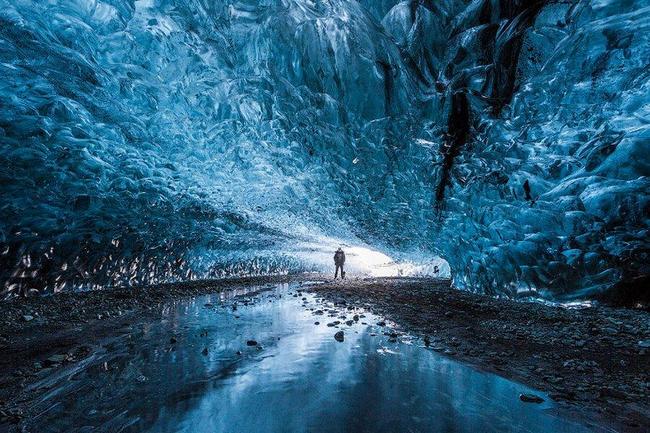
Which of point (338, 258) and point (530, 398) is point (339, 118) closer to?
point (530, 398)

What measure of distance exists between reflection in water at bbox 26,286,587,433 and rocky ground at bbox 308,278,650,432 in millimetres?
444

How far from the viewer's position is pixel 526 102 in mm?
7672

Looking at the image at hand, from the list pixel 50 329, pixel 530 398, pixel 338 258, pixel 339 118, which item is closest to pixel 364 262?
pixel 338 258

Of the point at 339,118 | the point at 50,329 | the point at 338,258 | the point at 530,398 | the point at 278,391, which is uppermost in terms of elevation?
the point at 339,118

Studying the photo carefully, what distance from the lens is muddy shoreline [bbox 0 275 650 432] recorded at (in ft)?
11.0

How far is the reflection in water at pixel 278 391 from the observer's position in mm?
2783

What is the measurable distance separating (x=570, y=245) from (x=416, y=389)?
7645 mm

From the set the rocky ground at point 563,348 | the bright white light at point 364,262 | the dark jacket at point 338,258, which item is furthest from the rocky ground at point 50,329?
the bright white light at point 364,262

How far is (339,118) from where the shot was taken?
9930 mm

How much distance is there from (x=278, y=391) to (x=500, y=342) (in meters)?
4.08

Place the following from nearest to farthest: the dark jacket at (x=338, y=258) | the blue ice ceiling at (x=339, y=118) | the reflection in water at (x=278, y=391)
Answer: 1. the reflection in water at (x=278, y=391)
2. the blue ice ceiling at (x=339, y=118)
3. the dark jacket at (x=338, y=258)

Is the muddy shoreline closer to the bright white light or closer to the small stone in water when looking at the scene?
the small stone in water

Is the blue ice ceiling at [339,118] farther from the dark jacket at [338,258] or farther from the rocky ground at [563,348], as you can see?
the dark jacket at [338,258]

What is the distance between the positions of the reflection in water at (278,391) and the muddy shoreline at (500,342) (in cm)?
38
